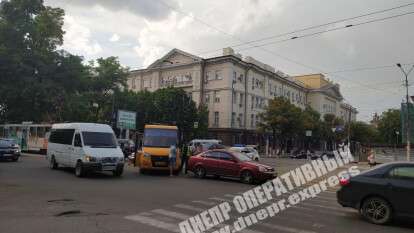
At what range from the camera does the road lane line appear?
8148 millimetres

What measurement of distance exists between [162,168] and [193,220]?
11282 millimetres

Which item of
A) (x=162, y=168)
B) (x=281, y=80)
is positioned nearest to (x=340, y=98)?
(x=281, y=80)

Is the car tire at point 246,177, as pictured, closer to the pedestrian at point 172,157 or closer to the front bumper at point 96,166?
the pedestrian at point 172,157

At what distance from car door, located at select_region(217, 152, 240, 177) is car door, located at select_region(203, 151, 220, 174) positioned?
21cm

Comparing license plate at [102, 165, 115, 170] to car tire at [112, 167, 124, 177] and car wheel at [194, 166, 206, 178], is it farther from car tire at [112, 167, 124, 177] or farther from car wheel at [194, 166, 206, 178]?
car wheel at [194, 166, 206, 178]

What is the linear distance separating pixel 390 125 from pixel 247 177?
71990mm

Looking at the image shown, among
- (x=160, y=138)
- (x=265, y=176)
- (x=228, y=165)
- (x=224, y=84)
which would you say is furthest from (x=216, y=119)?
(x=265, y=176)

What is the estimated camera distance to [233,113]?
216ft

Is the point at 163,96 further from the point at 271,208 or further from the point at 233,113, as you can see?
the point at 271,208

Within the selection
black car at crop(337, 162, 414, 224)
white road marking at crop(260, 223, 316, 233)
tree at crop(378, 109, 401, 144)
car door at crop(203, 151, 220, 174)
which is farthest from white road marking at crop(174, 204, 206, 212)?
tree at crop(378, 109, 401, 144)

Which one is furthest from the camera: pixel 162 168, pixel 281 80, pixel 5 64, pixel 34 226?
pixel 281 80

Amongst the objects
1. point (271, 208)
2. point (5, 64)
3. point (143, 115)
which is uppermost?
point (5, 64)

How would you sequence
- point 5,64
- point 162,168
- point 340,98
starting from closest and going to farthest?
point 162,168
point 5,64
point 340,98

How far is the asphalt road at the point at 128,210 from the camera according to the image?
826cm
